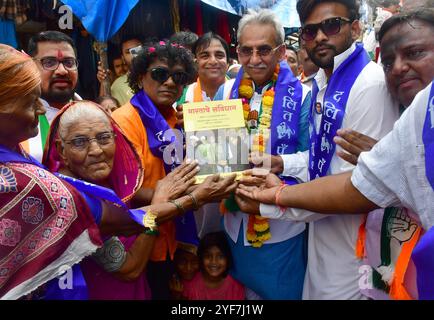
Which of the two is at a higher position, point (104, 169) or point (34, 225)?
point (104, 169)

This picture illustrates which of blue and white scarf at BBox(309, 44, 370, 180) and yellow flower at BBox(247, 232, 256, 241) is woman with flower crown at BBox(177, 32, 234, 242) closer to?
yellow flower at BBox(247, 232, 256, 241)

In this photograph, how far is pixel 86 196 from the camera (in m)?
2.08

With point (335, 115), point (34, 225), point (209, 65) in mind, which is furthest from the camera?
point (209, 65)

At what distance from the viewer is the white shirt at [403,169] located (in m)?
1.65

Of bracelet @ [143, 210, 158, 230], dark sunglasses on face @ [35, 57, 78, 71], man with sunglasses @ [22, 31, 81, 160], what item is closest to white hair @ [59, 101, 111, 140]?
bracelet @ [143, 210, 158, 230]

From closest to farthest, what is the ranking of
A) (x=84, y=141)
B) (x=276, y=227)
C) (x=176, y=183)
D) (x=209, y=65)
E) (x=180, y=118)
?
(x=84, y=141) → (x=176, y=183) → (x=276, y=227) → (x=180, y=118) → (x=209, y=65)

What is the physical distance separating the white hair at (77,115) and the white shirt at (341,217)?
3.93ft

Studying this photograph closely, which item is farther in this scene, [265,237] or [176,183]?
[265,237]

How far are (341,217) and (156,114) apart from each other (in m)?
1.45

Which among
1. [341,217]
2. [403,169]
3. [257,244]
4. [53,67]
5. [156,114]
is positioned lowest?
[257,244]

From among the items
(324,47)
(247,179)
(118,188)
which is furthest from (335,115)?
(118,188)

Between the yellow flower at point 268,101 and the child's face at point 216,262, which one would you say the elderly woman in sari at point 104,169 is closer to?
the child's face at point 216,262

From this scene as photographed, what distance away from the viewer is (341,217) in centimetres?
277

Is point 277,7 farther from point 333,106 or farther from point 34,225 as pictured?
point 34,225
